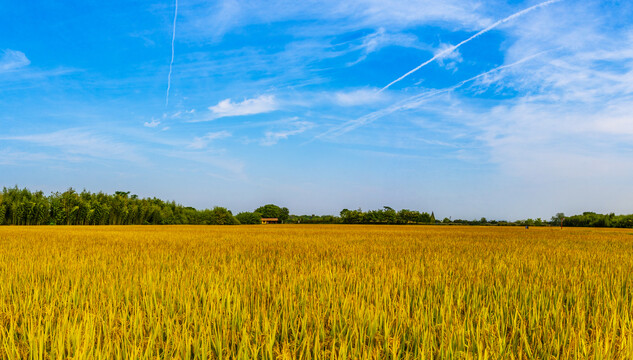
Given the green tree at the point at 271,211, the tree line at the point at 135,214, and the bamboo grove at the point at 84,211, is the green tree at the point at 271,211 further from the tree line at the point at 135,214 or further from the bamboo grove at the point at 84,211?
the bamboo grove at the point at 84,211

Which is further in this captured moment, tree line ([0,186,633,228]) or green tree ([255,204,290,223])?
green tree ([255,204,290,223])

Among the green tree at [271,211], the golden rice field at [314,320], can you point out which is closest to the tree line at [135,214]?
the green tree at [271,211]

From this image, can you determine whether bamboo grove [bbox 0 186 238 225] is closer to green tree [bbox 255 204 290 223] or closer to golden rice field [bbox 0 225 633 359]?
green tree [bbox 255 204 290 223]

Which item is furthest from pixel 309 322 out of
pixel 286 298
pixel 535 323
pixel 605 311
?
pixel 605 311

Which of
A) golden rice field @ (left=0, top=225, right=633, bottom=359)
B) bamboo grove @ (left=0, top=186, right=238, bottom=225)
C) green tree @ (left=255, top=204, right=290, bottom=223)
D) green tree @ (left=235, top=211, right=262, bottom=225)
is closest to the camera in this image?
golden rice field @ (left=0, top=225, right=633, bottom=359)

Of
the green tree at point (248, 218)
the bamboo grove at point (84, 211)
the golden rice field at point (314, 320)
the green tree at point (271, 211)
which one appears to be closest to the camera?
the golden rice field at point (314, 320)

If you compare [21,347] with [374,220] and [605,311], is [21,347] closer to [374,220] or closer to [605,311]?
[605,311]

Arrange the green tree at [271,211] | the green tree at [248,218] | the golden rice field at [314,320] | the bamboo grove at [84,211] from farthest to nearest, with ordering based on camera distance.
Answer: the green tree at [271,211]
the green tree at [248,218]
the bamboo grove at [84,211]
the golden rice field at [314,320]

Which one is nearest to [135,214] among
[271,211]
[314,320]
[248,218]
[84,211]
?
[84,211]

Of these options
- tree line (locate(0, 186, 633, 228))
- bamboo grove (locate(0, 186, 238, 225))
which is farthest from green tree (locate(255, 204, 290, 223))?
bamboo grove (locate(0, 186, 238, 225))

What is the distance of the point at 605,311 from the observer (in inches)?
113

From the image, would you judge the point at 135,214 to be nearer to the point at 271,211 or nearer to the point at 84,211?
the point at 84,211

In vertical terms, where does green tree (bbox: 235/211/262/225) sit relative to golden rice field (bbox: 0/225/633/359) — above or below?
below

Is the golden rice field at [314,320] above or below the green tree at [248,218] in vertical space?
above
